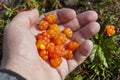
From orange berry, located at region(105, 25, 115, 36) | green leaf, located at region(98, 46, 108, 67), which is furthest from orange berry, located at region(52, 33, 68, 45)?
orange berry, located at region(105, 25, 115, 36)

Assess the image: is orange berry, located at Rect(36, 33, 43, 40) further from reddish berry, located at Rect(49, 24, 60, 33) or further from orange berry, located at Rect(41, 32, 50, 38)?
reddish berry, located at Rect(49, 24, 60, 33)

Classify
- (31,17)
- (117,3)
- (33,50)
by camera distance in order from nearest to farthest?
1. (33,50)
2. (31,17)
3. (117,3)

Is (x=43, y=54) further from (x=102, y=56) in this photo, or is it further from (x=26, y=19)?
(x=102, y=56)

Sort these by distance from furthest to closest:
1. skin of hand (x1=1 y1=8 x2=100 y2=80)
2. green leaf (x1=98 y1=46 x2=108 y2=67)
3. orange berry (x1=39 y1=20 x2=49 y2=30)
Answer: green leaf (x1=98 y1=46 x2=108 y2=67)
orange berry (x1=39 y1=20 x2=49 y2=30)
skin of hand (x1=1 y1=8 x2=100 y2=80)

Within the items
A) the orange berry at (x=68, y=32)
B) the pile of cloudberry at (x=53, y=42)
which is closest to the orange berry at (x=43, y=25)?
the pile of cloudberry at (x=53, y=42)

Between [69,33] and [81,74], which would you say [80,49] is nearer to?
[69,33]

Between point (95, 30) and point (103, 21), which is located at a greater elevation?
point (95, 30)

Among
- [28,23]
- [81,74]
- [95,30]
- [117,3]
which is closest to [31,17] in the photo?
[28,23]
